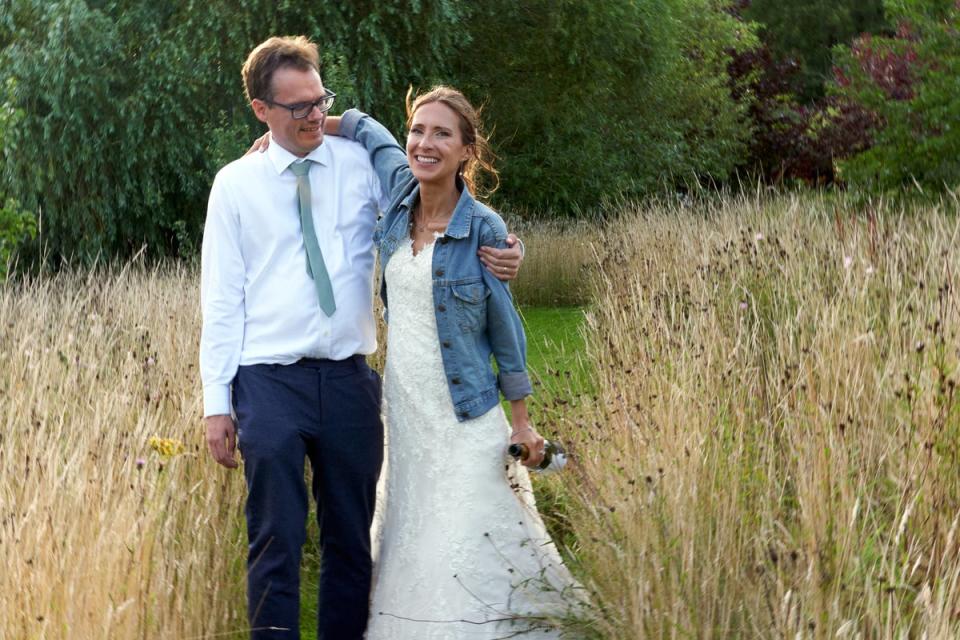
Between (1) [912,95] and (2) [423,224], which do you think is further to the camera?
(1) [912,95]

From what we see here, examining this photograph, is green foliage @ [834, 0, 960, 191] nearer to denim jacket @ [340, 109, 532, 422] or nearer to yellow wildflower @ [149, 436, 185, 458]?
denim jacket @ [340, 109, 532, 422]

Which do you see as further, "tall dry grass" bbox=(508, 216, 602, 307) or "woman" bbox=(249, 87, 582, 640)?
"tall dry grass" bbox=(508, 216, 602, 307)

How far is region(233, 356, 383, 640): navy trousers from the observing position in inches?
147

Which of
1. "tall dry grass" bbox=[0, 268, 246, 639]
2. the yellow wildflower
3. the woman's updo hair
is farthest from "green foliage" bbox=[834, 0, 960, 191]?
the yellow wildflower

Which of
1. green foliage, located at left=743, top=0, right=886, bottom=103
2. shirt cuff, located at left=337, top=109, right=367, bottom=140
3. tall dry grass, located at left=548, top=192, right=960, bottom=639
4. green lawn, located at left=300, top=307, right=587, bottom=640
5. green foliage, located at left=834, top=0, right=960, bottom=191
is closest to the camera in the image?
tall dry grass, located at left=548, top=192, right=960, bottom=639

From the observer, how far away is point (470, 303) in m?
3.88

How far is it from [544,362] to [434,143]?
368 cm

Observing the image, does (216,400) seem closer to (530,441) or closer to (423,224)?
(423,224)

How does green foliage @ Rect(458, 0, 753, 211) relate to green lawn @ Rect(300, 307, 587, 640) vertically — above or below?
above

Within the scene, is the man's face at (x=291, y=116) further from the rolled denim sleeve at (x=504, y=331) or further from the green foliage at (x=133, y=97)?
the green foliage at (x=133, y=97)

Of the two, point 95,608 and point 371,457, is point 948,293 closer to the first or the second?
point 371,457

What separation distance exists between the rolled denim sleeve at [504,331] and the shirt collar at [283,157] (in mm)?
563

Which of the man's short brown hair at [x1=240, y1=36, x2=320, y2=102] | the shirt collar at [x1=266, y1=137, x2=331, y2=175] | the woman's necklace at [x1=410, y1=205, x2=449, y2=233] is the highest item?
the man's short brown hair at [x1=240, y1=36, x2=320, y2=102]

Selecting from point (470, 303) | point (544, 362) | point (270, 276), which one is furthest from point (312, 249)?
point (544, 362)
